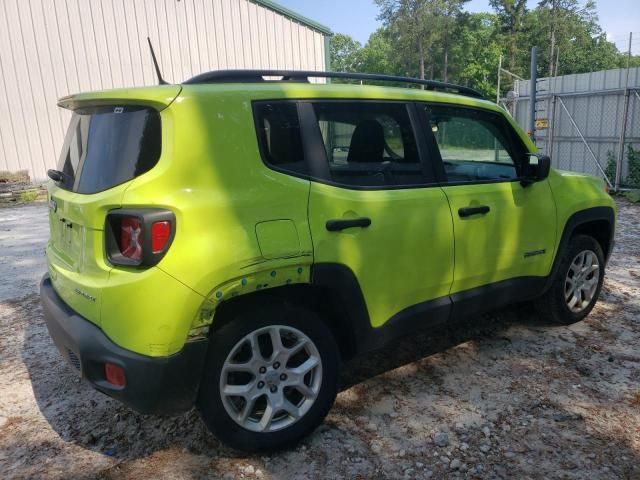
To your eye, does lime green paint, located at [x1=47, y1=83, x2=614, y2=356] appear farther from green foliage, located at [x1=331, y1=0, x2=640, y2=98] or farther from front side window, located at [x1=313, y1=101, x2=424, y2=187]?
green foliage, located at [x1=331, y1=0, x2=640, y2=98]

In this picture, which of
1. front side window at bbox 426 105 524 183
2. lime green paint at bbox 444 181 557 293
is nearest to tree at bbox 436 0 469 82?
front side window at bbox 426 105 524 183

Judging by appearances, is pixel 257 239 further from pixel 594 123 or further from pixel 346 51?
pixel 346 51

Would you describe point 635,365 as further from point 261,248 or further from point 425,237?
point 261,248

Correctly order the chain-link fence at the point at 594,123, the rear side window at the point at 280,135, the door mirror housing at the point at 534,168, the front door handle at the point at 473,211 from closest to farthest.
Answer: the rear side window at the point at 280,135, the front door handle at the point at 473,211, the door mirror housing at the point at 534,168, the chain-link fence at the point at 594,123

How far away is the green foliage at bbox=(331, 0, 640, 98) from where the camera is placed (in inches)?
2089

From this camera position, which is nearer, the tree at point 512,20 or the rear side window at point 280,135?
the rear side window at point 280,135

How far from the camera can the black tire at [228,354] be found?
7.88ft

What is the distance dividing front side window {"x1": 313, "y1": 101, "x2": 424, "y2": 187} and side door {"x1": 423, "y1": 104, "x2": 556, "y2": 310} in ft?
0.74

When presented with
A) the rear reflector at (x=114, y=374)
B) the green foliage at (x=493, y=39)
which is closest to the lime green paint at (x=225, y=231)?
the rear reflector at (x=114, y=374)

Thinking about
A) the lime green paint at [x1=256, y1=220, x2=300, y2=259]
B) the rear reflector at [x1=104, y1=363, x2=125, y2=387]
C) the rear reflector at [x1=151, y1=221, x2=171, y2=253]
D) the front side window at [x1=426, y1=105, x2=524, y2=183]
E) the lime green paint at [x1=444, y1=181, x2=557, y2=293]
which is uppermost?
the front side window at [x1=426, y1=105, x2=524, y2=183]

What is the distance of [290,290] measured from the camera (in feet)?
8.54

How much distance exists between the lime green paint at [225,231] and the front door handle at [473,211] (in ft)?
0.17

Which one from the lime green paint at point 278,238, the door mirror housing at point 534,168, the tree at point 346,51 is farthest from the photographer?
the tree at point 346,51

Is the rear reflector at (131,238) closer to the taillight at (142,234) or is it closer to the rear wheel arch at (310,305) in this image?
the taillight at (142,234)
